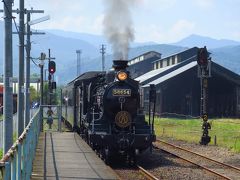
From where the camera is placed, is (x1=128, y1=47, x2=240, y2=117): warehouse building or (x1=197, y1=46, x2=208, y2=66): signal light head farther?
(x1=128, y1=47, x2=240, y2=117): warehouse building

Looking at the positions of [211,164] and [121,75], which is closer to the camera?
[121,75]

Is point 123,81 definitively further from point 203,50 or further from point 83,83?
point 203,50

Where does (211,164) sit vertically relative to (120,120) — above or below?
below

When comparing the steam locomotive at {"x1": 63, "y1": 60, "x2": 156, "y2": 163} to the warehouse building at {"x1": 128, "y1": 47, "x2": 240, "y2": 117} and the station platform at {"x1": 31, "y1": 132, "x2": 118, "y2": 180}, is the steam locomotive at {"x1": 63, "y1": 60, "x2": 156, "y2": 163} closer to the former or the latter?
the station platform at {"x1": 31, "y1": 132, "x2": 118, "y2": 180}

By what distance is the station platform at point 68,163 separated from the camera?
14.2m

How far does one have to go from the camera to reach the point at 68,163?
16.8m

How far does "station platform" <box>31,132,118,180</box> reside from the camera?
14.2m

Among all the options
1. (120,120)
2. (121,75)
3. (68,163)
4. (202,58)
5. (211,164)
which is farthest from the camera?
(202,58)

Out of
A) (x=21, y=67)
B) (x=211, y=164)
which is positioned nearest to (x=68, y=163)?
(x=211, y=164)

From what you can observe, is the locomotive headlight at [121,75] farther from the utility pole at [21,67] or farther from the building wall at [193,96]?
the building wall at [193,96]

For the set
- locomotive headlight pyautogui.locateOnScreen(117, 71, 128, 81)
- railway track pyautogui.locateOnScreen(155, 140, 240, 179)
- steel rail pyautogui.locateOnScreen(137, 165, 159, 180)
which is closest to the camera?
steel rail pyautogui.locateOnScreen(137, 165, 159, 180)

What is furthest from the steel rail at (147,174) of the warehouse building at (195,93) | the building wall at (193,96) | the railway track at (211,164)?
the building wall at (193,96)

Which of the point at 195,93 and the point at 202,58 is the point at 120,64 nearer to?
the point at 202,58

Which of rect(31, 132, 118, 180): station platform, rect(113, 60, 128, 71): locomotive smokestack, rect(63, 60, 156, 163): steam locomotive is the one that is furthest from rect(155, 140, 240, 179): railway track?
rect(113, 60, 128, 71): locomotive smokestack
